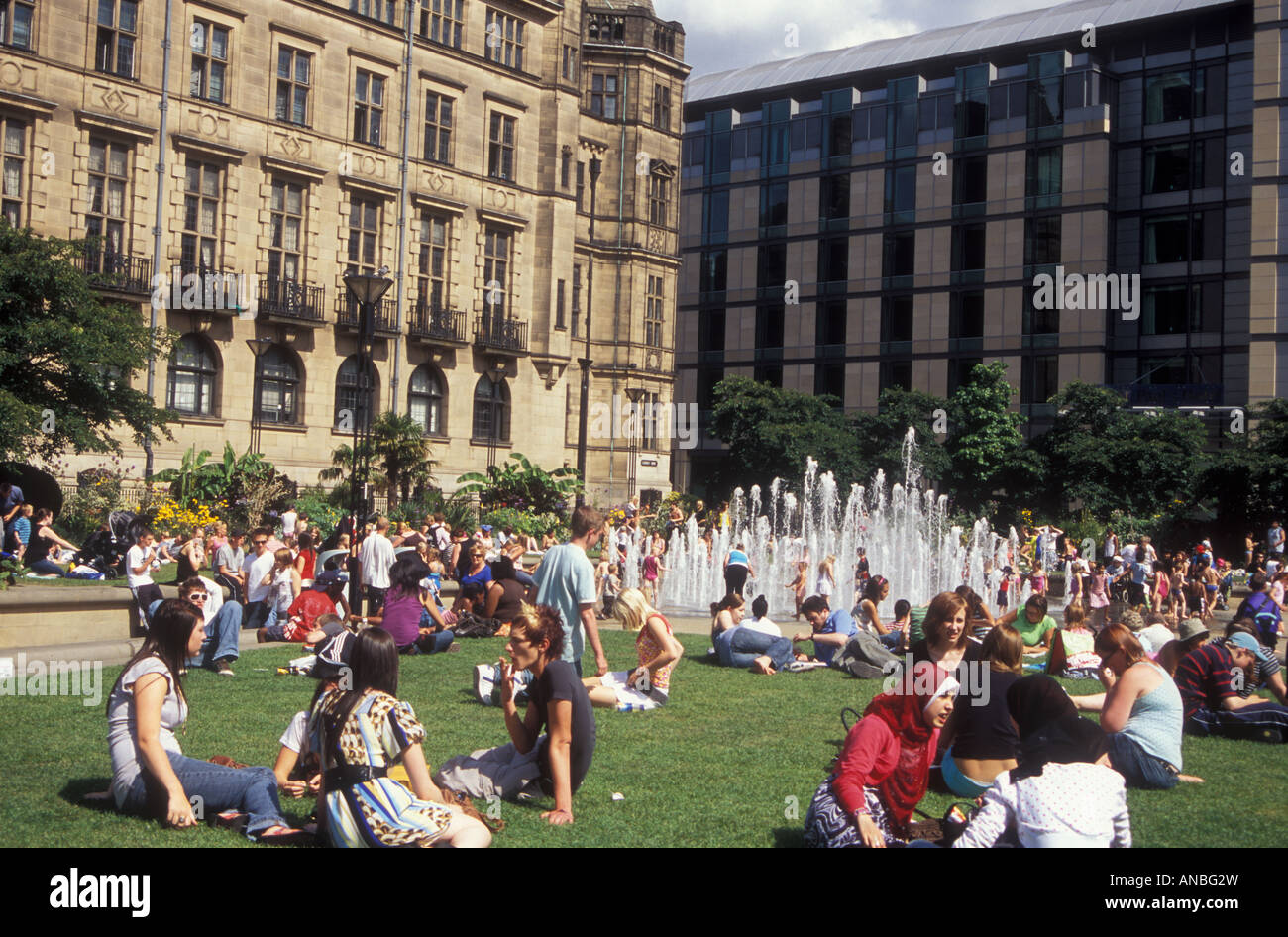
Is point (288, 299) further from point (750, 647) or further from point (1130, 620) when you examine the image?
point (1130, 620)

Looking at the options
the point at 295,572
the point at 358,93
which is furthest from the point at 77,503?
the point at 358,93

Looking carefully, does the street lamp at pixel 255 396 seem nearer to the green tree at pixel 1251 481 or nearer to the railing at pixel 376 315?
the railing at pixel 376 315

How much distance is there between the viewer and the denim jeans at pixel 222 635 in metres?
14.6

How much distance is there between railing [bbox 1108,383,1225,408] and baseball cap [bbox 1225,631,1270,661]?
49478 millimetres

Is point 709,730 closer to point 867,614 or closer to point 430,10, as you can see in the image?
point 867,614

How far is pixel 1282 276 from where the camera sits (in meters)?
53.1

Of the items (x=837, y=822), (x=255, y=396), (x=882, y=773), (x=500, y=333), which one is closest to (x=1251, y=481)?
(x=500, y=333)

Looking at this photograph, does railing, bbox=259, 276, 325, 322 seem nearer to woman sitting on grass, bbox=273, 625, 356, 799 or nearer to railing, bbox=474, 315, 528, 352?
railing, bbox=474, 315, 528, 352

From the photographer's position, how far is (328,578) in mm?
19469

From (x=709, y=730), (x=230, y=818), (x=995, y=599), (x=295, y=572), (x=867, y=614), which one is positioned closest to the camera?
(x=230, y=818)

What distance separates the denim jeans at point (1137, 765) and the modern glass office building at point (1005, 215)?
4826 cm

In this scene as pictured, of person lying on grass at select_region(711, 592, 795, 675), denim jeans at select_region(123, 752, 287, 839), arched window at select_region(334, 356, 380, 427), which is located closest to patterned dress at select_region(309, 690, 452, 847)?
denim jeans at select_region(123, 752, 287, 839)

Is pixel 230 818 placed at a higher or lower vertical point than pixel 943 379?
lower
